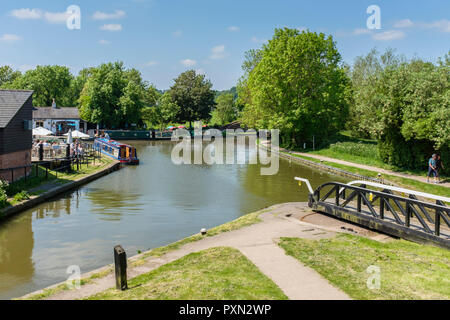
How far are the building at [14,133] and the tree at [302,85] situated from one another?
28581 mm

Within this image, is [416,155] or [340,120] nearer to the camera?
[416,155]

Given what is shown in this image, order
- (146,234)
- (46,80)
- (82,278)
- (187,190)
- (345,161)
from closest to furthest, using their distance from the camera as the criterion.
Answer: (82,278)
(146,234)
(187,190)
(345,161)
(46,80)

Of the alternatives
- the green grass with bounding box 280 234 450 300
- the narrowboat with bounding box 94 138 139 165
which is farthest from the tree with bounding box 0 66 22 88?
the green grass with bounding box 280 234 450 300

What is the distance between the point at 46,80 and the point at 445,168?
85150mm

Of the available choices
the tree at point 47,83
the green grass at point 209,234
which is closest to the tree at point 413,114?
the green grass at point 209,234

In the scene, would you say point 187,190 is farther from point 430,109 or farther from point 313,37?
point 313,37

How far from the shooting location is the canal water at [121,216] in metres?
11.4

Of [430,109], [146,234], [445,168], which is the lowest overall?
[146,234]

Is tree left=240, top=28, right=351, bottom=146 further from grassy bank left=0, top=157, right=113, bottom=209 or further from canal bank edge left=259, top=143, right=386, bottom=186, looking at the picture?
grassy bank left=0, top=157, right=113, bottom=209

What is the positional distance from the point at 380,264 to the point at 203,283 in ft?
13.9

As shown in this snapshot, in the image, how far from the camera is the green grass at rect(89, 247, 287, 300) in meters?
7.41

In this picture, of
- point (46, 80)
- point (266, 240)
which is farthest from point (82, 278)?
point (46, 80)

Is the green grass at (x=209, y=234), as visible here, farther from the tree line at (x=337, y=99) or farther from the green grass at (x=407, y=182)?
the tree line at (x=337, y=99)

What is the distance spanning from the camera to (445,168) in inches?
957
